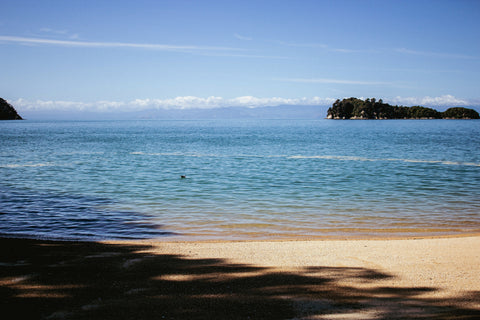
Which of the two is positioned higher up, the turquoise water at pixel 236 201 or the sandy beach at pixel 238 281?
the sandy beach at pixel 238 281

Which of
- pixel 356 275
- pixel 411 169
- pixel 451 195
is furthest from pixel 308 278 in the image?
pixel 411 169

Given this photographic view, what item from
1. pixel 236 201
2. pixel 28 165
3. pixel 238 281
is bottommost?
pixel 236 201

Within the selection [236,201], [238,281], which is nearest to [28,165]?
[236,201]

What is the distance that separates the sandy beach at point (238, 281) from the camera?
5199 millimetres

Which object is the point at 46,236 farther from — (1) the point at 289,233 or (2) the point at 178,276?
(1) the point at 289,233

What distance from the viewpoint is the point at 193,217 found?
44.5ft

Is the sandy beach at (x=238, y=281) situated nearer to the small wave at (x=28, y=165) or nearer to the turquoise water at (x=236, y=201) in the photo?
the turquoise water at (x=236, y=201)

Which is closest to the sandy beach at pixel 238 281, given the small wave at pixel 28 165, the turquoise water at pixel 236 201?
the turquoise water at pixel 236 201

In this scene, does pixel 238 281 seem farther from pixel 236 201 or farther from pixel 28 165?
pixel 28 165

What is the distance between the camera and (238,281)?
250 inches

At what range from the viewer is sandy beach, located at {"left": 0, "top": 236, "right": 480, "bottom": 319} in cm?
520

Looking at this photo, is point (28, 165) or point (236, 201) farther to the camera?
point (28, 165)

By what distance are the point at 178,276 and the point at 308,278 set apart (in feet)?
7.00

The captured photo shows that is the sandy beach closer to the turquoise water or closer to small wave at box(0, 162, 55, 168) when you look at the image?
the turquoise water
